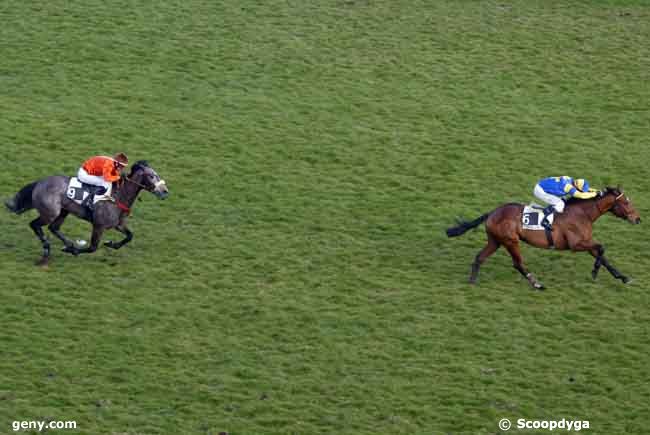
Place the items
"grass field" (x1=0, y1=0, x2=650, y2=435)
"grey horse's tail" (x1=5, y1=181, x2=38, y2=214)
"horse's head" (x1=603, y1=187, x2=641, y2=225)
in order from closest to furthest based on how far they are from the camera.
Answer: "grass field" (x1=0, y1=0, x2=650, y2=435)
"horse's head" (x1=603, y1=187, x2=641, y2=225)
"grey horse's tail" (x1=5, y1=181, x2=38, y2=214)

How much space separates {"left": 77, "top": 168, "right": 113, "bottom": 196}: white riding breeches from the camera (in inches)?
748

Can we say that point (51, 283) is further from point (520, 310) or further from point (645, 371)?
point (645, 371)

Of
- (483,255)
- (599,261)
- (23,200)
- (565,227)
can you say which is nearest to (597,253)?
(599,261)

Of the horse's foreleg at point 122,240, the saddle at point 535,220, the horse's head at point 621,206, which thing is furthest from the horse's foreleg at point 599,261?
the horse's foreleg at point 122,240

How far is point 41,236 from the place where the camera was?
1938 cm

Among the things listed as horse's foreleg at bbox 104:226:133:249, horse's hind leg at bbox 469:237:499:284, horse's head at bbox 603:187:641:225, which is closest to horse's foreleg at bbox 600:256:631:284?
horse's head at bbox 603:187:641:225

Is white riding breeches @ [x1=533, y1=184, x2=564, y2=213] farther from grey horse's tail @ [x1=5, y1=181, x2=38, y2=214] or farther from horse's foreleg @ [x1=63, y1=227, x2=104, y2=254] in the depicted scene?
grey horse's tail @ [x1=5, y1=181, x2=38, y2=214]

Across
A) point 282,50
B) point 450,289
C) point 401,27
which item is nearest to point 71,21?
point 282,50

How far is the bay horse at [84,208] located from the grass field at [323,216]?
2.73 ft

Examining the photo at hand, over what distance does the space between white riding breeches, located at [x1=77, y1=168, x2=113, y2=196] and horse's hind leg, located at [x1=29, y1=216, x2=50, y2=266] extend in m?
1.00

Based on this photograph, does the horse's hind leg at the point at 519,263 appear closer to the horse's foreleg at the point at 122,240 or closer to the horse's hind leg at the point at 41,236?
the horse's foreleg at the point at 122,240

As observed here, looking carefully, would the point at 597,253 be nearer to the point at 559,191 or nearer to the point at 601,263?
the point at 601,263

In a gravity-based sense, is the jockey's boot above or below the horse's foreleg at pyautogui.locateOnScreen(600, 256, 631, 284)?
above

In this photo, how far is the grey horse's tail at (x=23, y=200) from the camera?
1919 centimetres
